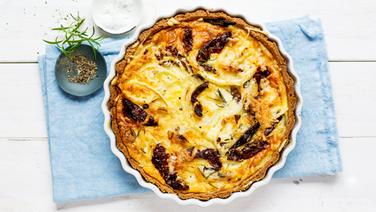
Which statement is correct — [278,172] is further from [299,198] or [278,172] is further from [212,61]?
[212,61]

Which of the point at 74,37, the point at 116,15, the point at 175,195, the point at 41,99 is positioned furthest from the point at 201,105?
the point at 41,99

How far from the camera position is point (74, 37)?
13.1 ft

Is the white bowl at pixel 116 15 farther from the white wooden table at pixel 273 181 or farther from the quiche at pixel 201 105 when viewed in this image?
the quiche at pixel 201 105

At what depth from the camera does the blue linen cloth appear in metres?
3.94

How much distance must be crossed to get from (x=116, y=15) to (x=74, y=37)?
322 millimetres

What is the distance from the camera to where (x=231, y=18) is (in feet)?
12.0

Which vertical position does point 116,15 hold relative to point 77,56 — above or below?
above

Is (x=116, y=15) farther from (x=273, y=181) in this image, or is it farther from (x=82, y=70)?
(x=273, y=181)

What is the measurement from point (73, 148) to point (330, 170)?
1724 mm

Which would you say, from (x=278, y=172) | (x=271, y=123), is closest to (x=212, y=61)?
(x=271, y=123)

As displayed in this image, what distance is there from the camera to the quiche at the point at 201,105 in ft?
11.8

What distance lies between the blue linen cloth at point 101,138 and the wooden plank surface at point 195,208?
0.12 m

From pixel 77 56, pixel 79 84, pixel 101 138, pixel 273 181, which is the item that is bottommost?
pixel 273 181

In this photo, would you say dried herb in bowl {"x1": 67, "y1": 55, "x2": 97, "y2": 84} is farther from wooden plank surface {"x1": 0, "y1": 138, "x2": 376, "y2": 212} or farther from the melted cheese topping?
wooden plank surface {"x1": 0, "y1": 138, "x2": 376, "y2": 212}
